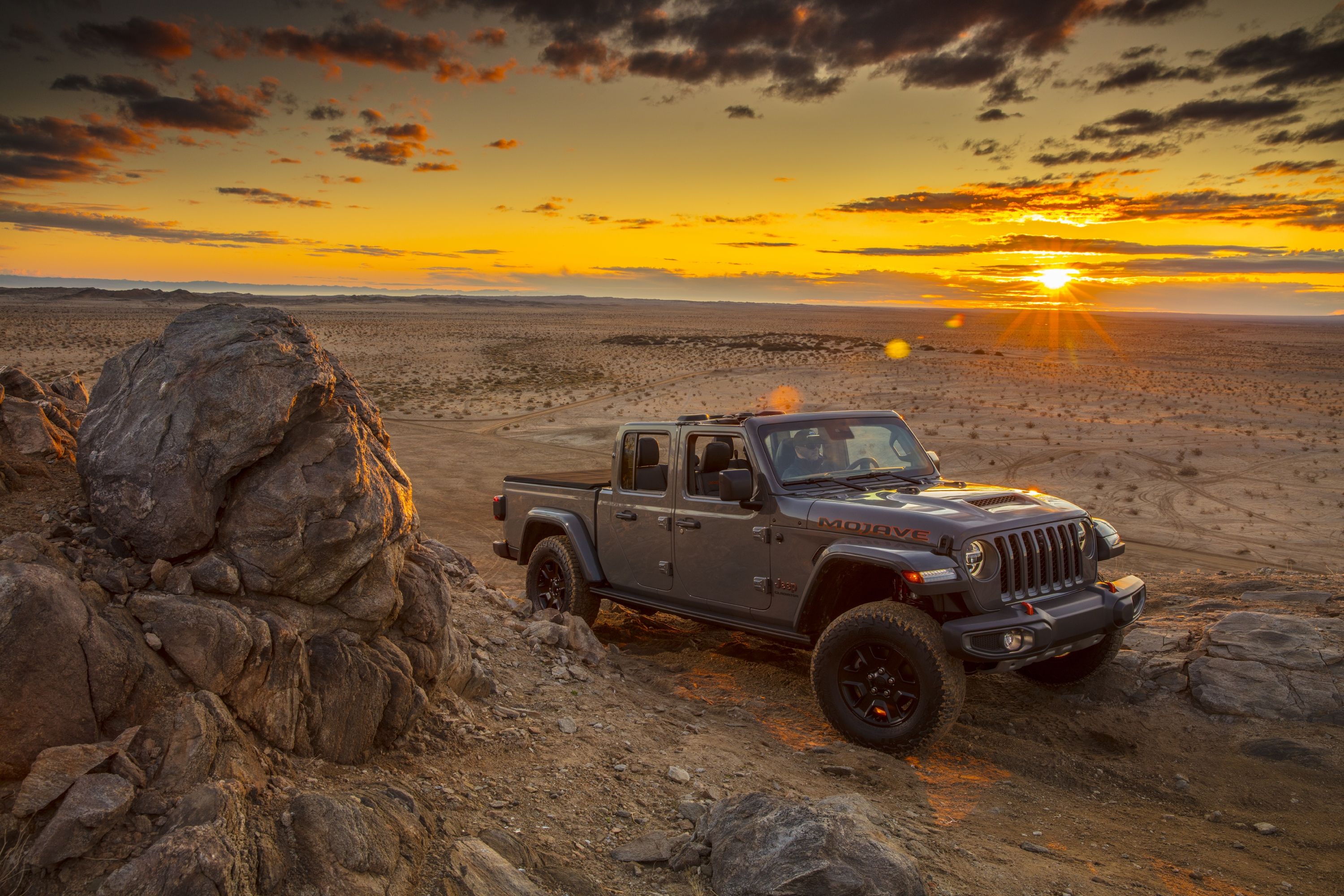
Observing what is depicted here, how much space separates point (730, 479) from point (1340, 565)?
1023cm

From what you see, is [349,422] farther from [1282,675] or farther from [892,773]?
[1282,675]

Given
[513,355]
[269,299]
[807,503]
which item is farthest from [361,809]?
[269,299]

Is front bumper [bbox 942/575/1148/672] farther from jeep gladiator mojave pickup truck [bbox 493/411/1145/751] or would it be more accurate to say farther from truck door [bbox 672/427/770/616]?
truck door [bbox 672/427/770/616]

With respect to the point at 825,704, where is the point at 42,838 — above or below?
above

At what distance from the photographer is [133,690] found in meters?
3.78

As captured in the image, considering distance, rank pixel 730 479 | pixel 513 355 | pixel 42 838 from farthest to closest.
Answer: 1. pixel 513 355
2. pixel 730 479
3. pixel 42 838

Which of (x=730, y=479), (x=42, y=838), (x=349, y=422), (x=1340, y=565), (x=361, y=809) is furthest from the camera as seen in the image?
(x=1340, y=565)

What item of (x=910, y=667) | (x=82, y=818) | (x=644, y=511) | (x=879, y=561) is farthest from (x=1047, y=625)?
(x=82, y=818)

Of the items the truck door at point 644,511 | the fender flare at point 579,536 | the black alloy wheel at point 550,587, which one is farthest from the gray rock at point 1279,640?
the black alloy wheel at point 550,587

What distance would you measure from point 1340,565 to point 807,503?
9.76 meters

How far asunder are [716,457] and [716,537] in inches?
25.7

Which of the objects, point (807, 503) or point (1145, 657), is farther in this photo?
point (1145, 657)

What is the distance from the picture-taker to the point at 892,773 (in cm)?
547

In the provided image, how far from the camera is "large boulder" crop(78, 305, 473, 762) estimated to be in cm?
431
